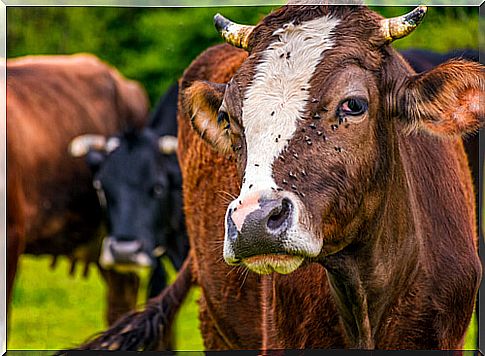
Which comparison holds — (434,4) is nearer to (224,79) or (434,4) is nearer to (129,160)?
(224,79)

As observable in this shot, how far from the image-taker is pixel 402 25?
414 cm

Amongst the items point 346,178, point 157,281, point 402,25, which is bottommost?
point 157,281

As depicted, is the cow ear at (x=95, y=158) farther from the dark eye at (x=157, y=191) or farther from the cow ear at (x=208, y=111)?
the cow ear at (x=208, y=111)

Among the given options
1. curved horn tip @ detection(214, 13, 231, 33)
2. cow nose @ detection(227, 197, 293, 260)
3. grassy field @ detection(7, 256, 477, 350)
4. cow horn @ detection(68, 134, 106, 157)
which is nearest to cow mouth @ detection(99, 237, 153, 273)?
grassy field @ detection(7, 256, 477, 350)

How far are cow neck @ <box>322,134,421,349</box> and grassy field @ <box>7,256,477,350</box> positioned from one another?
9.00 ft

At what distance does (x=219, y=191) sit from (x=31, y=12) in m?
2.58

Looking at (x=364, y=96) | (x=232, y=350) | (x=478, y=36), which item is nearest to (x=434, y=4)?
(x=478, y=36)

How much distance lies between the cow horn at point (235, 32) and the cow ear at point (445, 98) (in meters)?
0.71

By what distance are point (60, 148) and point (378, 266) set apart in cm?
473

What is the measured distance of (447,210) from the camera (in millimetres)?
4695

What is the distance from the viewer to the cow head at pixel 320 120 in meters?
3.77

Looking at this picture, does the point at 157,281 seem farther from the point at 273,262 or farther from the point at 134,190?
the point at 273,262

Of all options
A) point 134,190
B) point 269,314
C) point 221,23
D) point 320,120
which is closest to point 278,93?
point 320,120

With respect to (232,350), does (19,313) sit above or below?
below
